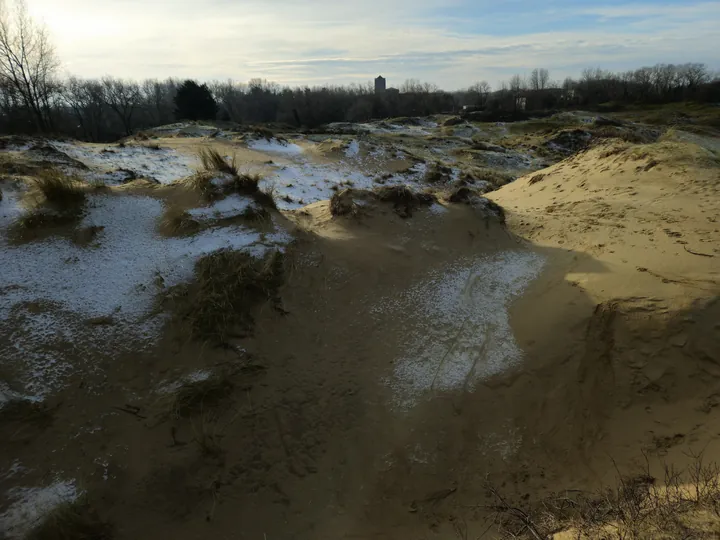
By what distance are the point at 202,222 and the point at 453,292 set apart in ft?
15.6

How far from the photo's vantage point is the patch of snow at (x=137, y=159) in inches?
662

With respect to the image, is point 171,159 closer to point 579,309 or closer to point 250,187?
point 250,187

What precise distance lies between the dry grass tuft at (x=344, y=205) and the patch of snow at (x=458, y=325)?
7.96 feet

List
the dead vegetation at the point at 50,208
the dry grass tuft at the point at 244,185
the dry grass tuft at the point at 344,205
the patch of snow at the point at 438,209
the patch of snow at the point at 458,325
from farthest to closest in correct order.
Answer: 1. the patch of snow at the point at 438,209
2. the dry grass tuft at the point at 344,205
3. the dry grass tuft at the point at 244,185
4. the dead vegetation at the point at 50,208
5. the patch of snow at the point at 458,325

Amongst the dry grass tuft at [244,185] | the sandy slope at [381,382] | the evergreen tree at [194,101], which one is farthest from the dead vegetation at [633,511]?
the evergreen tree at [194,101]

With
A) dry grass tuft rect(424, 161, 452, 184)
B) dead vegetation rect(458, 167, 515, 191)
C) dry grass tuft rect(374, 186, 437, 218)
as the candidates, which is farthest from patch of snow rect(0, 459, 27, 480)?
dry grass tuft rect(424, 161, 452, 184)

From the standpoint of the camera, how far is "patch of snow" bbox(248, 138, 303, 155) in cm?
2402

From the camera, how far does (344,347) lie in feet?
21.3

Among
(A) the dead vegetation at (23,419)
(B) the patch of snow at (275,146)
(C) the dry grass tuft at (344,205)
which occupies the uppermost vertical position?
(B) the patch of snow at (275,146)

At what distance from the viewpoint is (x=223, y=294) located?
6320mm

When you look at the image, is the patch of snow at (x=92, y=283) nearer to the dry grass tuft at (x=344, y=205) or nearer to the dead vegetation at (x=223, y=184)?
the dead vegetation at (x=223, y=184)

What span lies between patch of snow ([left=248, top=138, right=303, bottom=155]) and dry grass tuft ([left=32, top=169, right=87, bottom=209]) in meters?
17.5

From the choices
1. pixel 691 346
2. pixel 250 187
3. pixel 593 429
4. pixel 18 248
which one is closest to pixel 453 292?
pixel 593 429

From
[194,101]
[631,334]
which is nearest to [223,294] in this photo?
[631,334]
